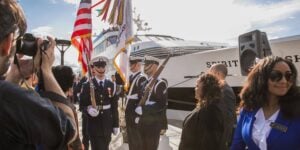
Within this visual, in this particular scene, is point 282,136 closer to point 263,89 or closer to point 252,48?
point 263,89

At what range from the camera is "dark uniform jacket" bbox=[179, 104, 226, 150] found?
3059 millimetres

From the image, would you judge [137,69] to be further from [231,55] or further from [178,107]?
[178,107]

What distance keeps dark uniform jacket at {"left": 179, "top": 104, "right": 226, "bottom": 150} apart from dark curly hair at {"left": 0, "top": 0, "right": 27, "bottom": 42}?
222 centimetres

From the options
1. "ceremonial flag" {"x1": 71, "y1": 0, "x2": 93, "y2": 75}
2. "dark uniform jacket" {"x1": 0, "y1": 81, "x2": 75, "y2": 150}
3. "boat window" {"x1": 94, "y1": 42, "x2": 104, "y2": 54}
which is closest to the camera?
"dark uniform jacket" {"x1": 0, "y1": 81, "x2": 75, "y2": 150}

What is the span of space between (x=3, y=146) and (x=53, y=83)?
0.44 meters

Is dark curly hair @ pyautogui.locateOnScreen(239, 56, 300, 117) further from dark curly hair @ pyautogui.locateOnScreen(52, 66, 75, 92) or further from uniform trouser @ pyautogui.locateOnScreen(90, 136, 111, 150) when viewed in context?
uniform trouser @ pyautogui.locateOnScreen(90, 136, 111, 150)

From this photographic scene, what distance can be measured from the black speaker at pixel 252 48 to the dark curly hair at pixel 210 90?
4.37ft

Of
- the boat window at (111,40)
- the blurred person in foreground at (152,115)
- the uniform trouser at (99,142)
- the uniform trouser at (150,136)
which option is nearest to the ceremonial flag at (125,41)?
the blurred person in foreground at (152,115)

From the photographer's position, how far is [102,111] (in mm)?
5293

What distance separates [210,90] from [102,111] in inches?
102

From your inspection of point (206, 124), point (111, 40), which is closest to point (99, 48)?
point (111, 40)

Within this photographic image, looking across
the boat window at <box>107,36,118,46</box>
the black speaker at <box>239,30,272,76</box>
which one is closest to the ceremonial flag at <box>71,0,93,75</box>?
the black speaker at <box>239,30,272,76</box>

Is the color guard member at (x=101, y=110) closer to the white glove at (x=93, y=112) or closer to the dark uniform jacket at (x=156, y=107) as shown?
the white glove at (x=93, y=112)

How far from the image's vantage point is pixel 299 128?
2.17m
